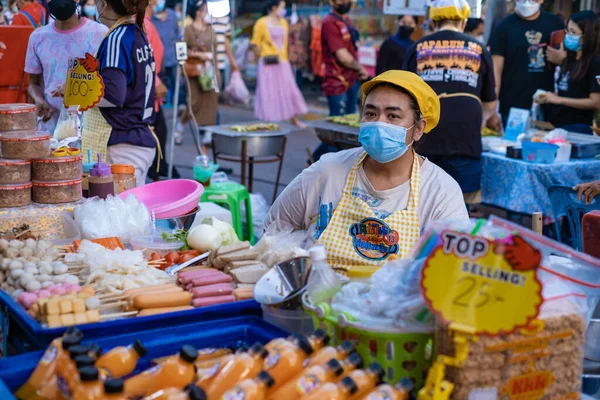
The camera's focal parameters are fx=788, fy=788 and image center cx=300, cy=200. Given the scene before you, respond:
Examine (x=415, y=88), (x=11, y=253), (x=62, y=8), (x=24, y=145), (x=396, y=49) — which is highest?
(x=62, y=8)

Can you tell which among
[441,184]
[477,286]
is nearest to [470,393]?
[477,286]

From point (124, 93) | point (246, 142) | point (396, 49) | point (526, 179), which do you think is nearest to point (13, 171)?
point (124, 93)

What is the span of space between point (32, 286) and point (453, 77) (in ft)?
12.4

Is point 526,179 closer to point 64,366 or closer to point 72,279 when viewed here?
point 72,279

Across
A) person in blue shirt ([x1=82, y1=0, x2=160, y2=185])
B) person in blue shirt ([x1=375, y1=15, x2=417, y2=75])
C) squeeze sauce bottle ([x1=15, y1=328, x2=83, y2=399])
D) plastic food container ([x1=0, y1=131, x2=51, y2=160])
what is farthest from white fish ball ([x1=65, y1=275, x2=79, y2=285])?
person in blue shirt ([x1=375, y1=15, x2=417, y2=75])

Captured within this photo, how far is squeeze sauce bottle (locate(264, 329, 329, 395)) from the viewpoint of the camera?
2.02m

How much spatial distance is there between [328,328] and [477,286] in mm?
508

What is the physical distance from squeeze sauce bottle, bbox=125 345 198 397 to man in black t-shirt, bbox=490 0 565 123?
21.0 ft

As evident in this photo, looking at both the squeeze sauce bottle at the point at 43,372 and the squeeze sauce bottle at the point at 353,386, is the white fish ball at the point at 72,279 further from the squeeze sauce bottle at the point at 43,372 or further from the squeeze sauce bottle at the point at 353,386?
the squeeze sauce bottle at the point at 353,386

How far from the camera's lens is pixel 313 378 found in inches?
77.1

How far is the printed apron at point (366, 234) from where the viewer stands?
3.27 metres

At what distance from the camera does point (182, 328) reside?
2545 millimetres

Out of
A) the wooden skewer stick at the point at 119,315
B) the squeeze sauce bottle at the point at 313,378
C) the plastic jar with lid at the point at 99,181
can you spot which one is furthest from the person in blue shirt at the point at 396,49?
the squeeze sauce bottle at the point at 313,378

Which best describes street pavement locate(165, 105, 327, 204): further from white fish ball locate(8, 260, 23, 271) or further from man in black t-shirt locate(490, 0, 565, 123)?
white fish ball locate(8, 260, 23, 271)
